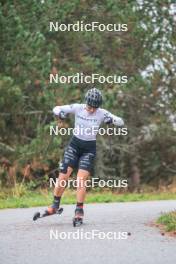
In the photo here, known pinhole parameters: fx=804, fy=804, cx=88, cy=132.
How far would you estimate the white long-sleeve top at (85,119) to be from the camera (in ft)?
33.1

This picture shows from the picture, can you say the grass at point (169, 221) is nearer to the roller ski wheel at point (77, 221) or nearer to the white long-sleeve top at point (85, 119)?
the roller ski wheel at point (77, 221)

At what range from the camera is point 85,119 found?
10.1 m

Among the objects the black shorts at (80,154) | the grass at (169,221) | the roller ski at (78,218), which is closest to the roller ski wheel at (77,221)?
the roller ski at (78,218)

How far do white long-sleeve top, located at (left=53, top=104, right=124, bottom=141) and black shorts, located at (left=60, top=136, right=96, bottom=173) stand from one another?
8 centimetres

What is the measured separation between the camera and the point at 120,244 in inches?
338

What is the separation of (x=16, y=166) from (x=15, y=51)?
3.21 m

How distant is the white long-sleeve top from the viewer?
10078mm

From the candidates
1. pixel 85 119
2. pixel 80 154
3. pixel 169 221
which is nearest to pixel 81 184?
Answer: pixel 80 154

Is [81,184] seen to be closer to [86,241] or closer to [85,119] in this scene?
[85,119]

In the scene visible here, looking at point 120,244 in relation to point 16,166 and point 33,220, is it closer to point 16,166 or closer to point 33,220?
point 33,220

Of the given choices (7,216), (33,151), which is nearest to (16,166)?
(33,151)
